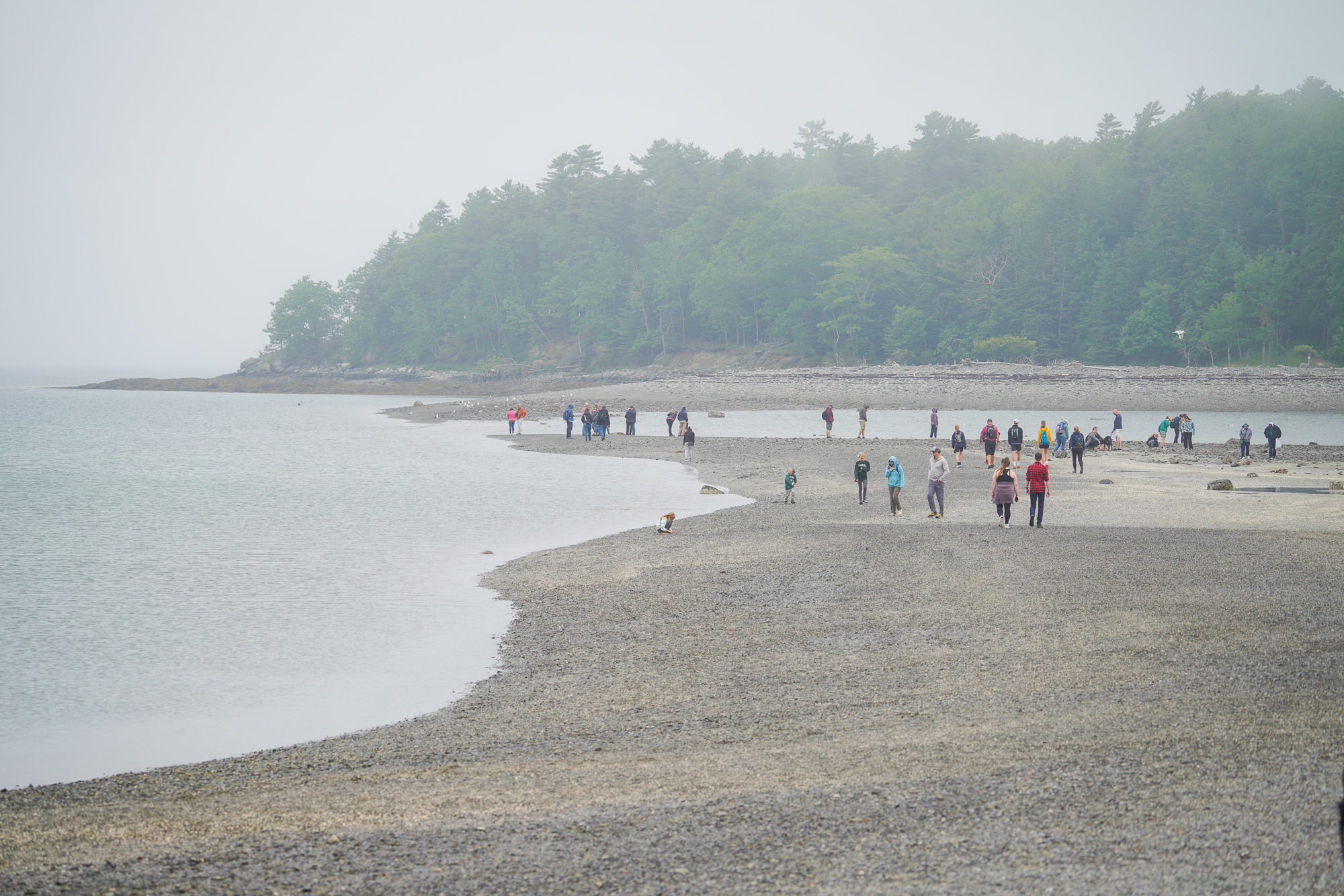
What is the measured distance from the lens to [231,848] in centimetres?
697

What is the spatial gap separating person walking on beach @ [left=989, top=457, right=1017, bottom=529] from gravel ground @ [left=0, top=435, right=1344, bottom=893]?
A: 372cm

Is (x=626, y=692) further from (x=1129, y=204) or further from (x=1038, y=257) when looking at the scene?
(x=1129, y=204)

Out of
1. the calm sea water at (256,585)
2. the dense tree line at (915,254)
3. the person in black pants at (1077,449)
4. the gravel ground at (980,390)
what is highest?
the dense tree line at (915,254)

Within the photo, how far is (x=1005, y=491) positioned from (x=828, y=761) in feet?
44.6

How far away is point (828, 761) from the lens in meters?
8.45

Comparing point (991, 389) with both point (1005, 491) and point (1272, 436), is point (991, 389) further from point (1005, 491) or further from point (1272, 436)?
point (1005, 491)

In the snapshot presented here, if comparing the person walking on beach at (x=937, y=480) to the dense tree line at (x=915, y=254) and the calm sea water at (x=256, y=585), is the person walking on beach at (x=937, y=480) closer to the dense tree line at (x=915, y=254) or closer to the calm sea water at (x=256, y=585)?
the calm sea water at (x=256, y=585)

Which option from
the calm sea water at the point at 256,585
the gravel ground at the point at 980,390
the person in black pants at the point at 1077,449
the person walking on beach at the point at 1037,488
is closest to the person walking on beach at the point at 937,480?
the person walking on beach at the point at 1037,488

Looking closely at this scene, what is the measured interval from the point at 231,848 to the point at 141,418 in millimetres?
88250

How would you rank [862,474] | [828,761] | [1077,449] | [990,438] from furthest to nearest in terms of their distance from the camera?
[990,438], [1077,449], [862,474], [828,761]

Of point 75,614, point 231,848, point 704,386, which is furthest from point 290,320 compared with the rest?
point 231,848

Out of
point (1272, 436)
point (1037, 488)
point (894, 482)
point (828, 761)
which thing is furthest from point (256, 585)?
point (1272, 436)

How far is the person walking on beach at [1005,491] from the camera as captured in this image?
67.7 feet

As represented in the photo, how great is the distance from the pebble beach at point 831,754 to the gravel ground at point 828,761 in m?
0.03
